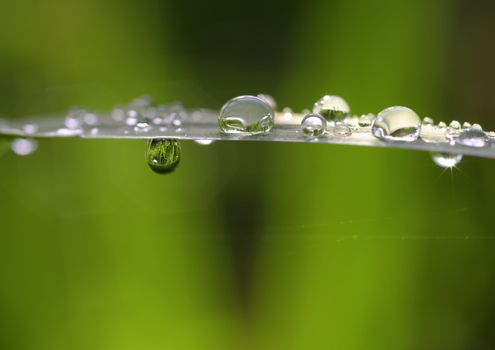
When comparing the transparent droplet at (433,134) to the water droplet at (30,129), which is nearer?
the transparent droplet at (433,134)

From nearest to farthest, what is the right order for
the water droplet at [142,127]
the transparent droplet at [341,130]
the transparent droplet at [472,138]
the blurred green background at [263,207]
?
1. the transparent droplet at [472,138]
2. the transparent droplet at [341,130]
3. the water droplet at [142,127]
4. the blurred green background at [263,207]

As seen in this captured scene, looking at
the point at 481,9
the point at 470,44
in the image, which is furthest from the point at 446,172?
the point at 481,9

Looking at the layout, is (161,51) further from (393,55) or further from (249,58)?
(393,55)

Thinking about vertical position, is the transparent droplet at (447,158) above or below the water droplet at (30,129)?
below

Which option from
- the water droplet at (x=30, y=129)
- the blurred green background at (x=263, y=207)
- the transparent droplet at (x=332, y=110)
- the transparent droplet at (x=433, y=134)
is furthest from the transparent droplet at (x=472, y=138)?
the water droplet at (x=30, y=129)

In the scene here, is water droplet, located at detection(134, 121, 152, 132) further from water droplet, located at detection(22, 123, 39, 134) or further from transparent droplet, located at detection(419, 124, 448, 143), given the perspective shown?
transparent droplet, located at detection(419, 124, 448, 143)

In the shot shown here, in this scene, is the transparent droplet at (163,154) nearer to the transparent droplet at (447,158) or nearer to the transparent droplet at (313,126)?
the transparent droplet at (313,126)

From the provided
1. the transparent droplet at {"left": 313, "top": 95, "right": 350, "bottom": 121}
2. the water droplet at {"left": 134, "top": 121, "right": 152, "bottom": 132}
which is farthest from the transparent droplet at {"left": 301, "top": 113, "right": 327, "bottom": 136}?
the water droplet at {"left": 134, "top": 121, "right": 152, "bottom": 132}
